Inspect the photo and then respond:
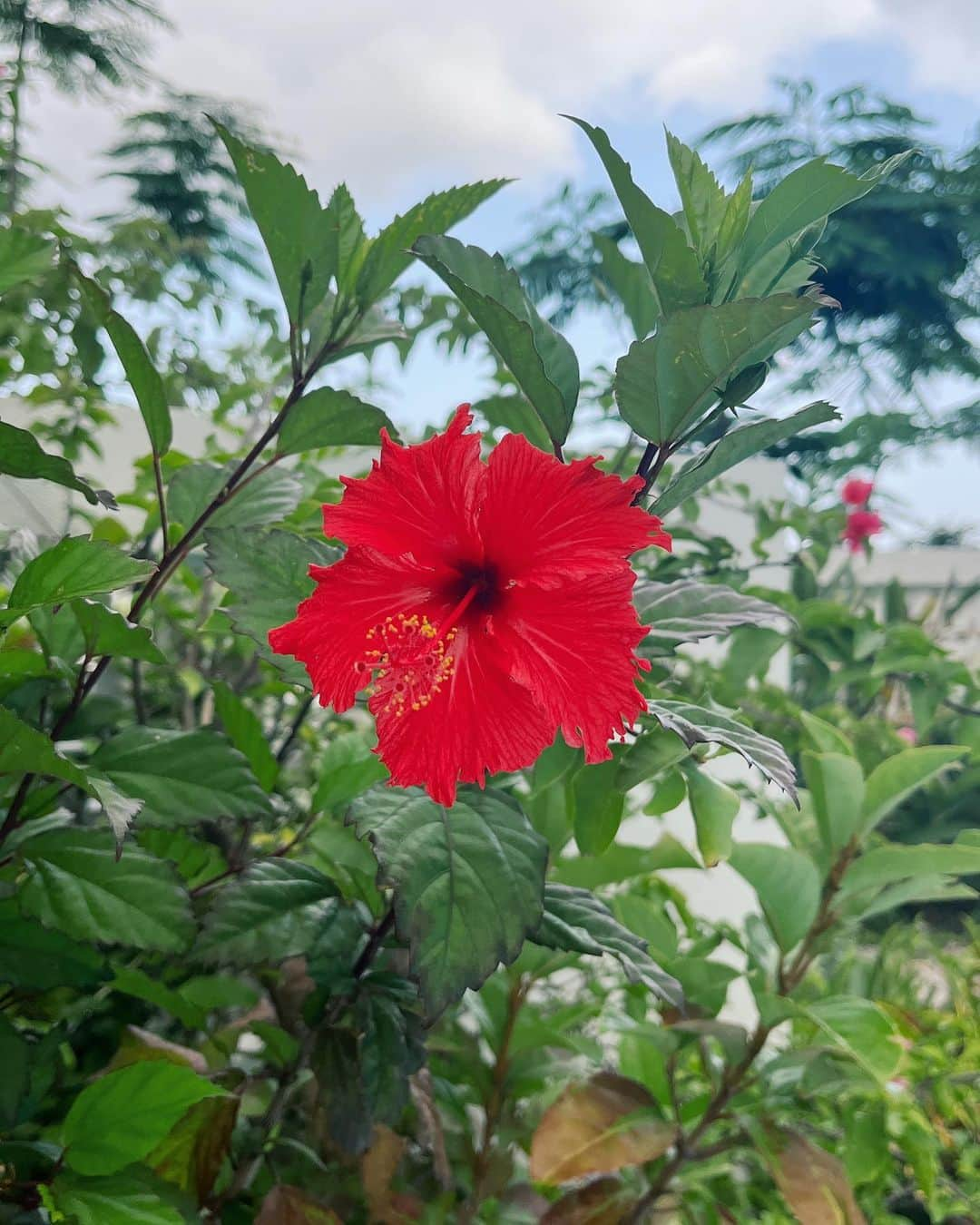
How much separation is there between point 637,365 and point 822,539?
747 mm

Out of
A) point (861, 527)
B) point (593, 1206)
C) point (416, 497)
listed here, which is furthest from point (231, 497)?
point (861, 527)

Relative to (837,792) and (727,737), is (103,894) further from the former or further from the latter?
(837,792)

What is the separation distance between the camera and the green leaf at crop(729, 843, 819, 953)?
0.60 m

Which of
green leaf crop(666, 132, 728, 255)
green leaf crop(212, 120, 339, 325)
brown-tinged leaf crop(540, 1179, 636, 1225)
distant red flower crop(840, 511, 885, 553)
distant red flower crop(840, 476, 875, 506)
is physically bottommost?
brown-tinged leaf crop(540, 1179, 636, 1225)

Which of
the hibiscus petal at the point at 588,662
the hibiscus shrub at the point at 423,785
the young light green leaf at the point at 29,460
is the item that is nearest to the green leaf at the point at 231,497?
the hibiscus shrub at the point at 423,785

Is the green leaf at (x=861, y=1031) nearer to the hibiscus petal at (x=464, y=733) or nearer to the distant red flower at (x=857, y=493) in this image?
the hibiscus petal at (x=464, y=733)

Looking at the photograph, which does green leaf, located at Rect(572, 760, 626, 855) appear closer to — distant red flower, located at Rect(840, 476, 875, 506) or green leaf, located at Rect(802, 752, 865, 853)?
green leaf, located at Rect(802, 752, 865, 853)

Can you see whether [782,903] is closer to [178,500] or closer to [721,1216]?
[721,1216]

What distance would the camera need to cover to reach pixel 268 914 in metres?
0.42

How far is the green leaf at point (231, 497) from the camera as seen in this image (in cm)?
47

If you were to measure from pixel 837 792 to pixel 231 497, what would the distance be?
0.42m

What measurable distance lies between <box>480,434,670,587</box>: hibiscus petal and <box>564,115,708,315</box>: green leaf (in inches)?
Answer: 3.3

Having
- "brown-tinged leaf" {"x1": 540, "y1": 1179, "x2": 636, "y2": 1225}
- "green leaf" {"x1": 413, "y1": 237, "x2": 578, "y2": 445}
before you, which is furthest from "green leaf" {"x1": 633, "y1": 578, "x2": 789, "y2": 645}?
"brown-tinged leaf" {"x1": 540, "y1": 1179, "x2": 636, "y2": 1225}

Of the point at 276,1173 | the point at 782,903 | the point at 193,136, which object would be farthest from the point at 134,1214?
the point at 193,136
